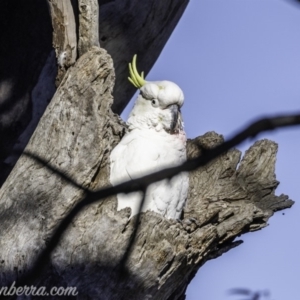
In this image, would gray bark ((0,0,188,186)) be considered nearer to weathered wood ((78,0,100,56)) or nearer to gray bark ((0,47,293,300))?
weathered wood ((78,0,100,56))

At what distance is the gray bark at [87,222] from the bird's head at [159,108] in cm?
26

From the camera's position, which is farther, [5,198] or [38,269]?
[5,198]

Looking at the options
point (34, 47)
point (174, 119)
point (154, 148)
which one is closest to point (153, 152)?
point (154, 148)

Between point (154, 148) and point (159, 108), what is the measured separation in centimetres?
21

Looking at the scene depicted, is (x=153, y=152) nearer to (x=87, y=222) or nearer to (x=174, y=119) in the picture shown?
(x=174, y=119)

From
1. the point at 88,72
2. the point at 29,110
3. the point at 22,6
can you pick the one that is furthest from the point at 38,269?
the point at 22,6

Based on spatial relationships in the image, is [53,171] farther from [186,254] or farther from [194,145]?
[194,145]

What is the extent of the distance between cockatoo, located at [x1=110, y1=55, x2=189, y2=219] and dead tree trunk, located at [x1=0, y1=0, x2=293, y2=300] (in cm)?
9

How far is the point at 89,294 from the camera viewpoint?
7.65 ft

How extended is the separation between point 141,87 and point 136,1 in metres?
0.71

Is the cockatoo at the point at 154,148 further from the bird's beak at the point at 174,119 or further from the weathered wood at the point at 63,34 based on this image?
the weathered wood at the point at 63,34

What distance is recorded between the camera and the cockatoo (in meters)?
2.64

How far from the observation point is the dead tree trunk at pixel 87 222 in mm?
2336

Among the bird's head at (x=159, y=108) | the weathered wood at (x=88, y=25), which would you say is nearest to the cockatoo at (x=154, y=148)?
the bird's head at (x=159, y=108)
